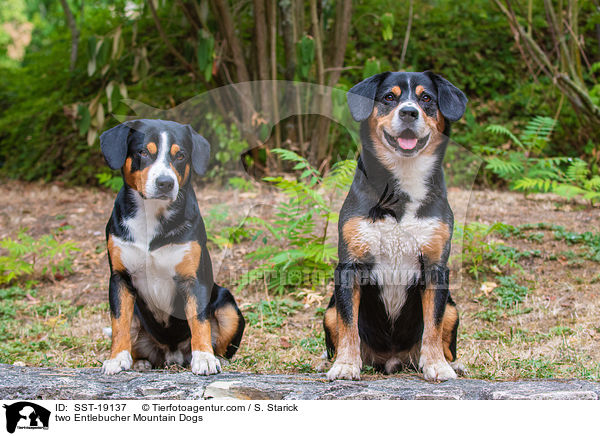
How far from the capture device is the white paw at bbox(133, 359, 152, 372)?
12.7ft

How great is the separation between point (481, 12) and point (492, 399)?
10360 mm

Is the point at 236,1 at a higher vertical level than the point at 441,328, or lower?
higher

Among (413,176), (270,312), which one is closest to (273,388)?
(413,176)

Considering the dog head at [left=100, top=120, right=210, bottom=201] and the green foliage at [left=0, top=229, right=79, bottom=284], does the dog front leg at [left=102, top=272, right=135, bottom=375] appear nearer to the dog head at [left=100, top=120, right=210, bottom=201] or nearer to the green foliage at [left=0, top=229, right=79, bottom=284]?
the dog head at [left=100, top=120, right=210, bottom=201]

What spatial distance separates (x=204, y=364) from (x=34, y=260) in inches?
158

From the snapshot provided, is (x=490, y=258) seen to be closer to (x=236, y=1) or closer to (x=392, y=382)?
(x=392, y=382)

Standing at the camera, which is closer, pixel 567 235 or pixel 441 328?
pixel 441 328

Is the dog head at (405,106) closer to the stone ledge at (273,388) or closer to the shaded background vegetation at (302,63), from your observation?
the stone ledge at (273,388)

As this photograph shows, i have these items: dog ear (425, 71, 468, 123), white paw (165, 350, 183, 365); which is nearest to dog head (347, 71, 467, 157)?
dog ear (425, 71, 468, 123)

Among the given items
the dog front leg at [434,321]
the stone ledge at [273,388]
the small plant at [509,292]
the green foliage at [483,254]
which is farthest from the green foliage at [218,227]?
the small plant at [509,292]

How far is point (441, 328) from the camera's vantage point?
11.4ft

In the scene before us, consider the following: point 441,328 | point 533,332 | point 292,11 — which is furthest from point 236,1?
point 441,328

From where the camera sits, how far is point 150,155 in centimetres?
342
